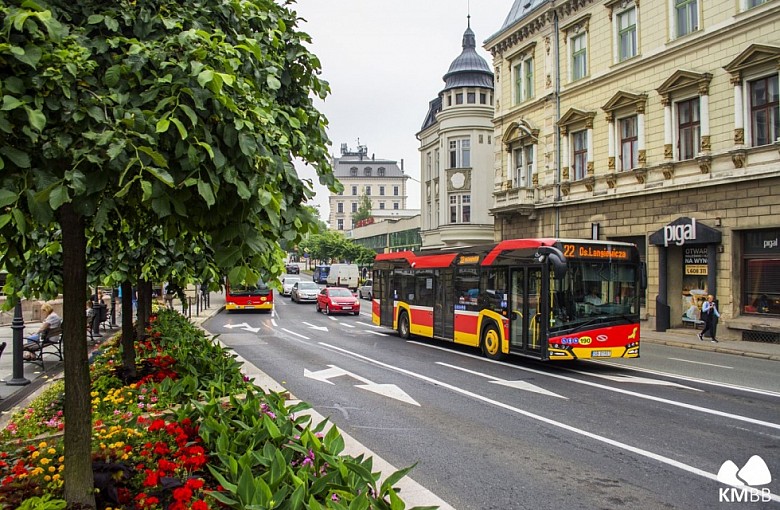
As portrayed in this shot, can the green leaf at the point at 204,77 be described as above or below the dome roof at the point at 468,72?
below

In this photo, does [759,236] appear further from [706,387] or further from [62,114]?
[62,114]

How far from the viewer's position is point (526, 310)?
13984mm

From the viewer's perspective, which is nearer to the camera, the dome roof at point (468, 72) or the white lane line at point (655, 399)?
the white lane line at point (655, 399)

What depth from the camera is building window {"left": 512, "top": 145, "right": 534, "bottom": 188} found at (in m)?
31.0

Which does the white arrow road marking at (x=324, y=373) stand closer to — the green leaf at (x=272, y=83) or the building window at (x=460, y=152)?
the green leaf at (x=272, y=83)

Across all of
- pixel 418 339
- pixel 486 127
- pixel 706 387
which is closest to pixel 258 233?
pixel 706 387

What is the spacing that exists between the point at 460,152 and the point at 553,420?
120ft

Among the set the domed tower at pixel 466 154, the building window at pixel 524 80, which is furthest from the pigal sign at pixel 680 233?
the domed tower at pixel 466 154

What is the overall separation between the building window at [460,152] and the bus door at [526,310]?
99.3ft

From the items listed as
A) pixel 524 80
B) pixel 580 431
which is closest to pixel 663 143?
pixel 524 80

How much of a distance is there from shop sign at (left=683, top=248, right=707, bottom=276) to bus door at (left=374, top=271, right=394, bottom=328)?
11.1 m

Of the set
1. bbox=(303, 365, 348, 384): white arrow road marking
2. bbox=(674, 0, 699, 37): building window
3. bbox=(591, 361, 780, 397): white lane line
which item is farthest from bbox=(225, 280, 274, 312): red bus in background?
bbox=(674, 0, 699, 37): building window

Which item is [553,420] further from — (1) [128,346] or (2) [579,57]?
(2) [579,57]

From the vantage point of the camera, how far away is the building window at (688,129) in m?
22.0
